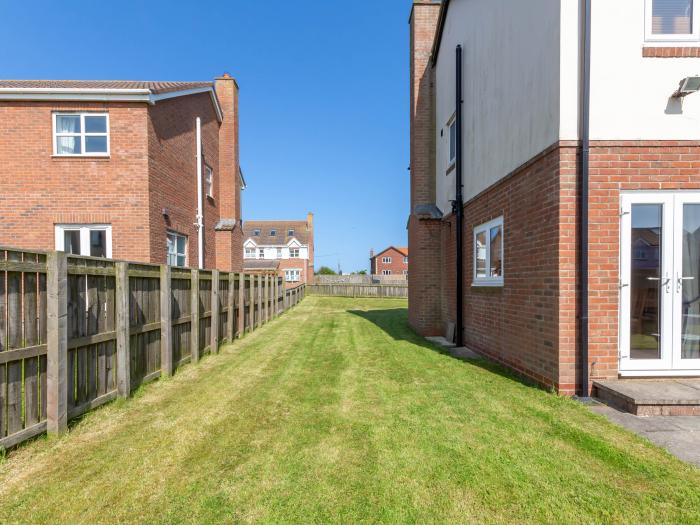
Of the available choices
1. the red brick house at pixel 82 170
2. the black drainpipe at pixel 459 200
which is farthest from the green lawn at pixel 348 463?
the red brick house at pixel 82 170

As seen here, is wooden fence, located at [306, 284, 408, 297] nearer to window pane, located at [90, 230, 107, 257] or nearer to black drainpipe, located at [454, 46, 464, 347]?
black drainpipe, located at [454, 46, 464, 347]

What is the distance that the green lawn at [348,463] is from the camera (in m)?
2.63

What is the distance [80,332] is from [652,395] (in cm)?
644

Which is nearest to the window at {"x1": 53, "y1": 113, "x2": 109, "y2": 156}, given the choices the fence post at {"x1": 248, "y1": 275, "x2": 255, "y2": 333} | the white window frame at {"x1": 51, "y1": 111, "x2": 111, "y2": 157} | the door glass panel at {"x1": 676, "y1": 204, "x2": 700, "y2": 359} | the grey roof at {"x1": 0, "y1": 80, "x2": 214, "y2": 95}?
the white window frame at {"x1": 51, "y1": 111, "x2": 111, "y2": 157}

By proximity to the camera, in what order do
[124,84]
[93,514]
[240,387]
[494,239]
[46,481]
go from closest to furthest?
[93,514]
[46,481]
[240,387]
[494,239]
[124,84]

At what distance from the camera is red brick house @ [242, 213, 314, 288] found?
54625 millimetres

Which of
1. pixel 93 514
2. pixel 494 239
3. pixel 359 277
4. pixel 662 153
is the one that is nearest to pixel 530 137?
pixel 662 153

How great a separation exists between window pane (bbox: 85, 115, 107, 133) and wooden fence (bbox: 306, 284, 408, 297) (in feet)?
77.4

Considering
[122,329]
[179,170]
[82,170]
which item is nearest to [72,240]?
[82,170]

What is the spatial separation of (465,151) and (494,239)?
→ 2.64m

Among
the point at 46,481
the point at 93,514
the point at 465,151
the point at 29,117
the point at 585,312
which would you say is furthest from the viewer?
the point at 29,117

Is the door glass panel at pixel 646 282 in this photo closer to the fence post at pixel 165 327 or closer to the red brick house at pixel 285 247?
the fence post at pixel 165 327

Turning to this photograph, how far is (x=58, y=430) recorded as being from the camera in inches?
150

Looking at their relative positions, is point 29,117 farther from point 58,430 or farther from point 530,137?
point 530,137
